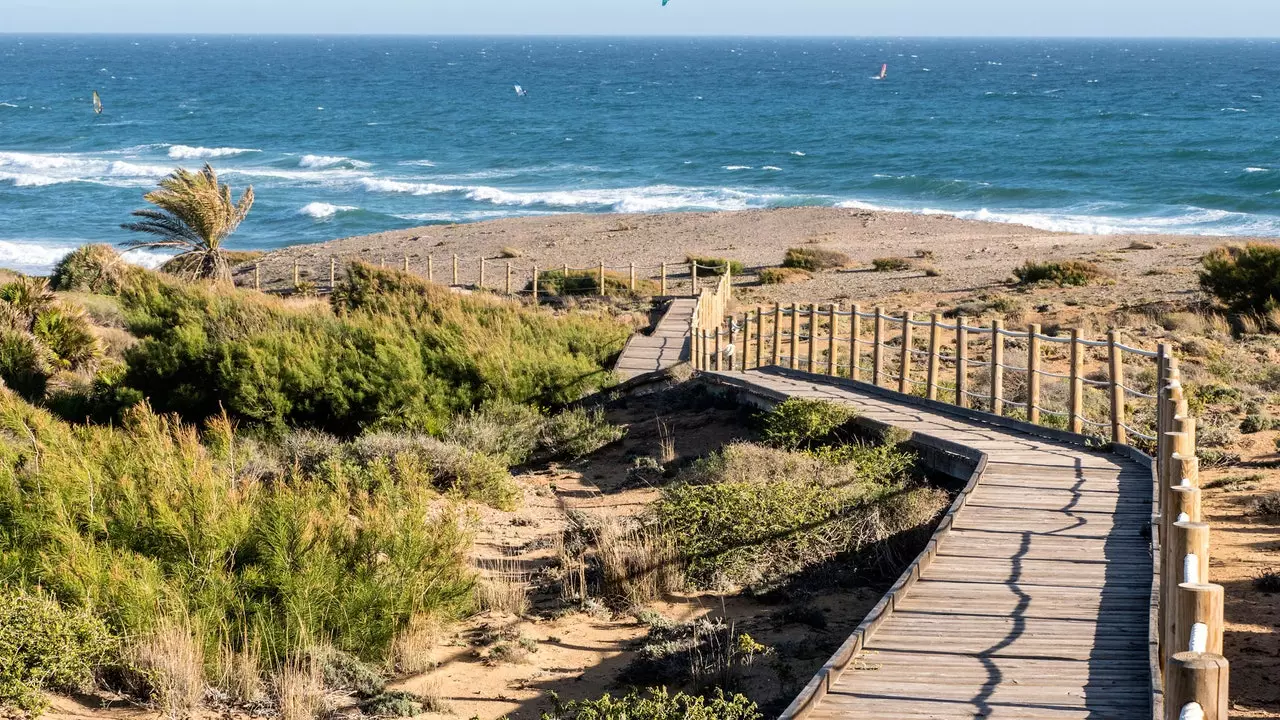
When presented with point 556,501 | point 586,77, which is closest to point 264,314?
point 556,501

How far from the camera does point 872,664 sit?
6.34 m

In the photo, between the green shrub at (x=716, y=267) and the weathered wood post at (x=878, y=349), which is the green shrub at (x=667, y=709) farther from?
the green shrub at (x=716, y=267)

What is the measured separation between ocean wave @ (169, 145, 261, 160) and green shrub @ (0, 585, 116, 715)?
240 feet

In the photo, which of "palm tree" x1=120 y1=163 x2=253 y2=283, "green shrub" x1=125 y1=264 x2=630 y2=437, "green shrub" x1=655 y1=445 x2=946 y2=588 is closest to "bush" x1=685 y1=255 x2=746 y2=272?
"palm tree" x1=120 y1=163 x2=253 y2=283

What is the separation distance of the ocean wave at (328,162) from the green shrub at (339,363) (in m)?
56.0

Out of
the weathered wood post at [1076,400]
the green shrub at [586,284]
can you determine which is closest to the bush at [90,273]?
the green shrub at [586,284]

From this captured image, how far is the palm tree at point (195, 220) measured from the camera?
26906 millimetres

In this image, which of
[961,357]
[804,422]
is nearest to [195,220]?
[804,422]

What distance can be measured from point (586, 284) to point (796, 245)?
36.5ft

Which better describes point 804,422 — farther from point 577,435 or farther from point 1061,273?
point 1061,273

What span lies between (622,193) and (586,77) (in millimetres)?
94130

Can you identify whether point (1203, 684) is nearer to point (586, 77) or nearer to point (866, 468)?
point (866, 468)

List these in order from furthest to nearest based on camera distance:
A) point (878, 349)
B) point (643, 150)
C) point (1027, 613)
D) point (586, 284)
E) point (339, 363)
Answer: point (643, 150) → point (586, 284) → point (339, 363) → point (878, 349) → point (1027, 613)

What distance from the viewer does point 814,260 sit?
34.4 metres
